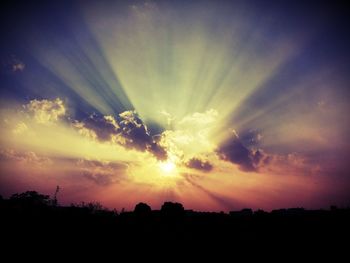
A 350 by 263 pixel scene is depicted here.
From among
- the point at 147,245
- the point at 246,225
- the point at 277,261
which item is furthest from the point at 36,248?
the point at 246,225

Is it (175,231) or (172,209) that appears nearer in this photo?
(175,231)

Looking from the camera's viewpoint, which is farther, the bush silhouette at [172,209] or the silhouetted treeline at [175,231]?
the bush silhouette at [172,209]

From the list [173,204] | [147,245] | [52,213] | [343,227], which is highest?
[173,204]

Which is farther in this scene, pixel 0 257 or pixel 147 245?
pixel 147 245

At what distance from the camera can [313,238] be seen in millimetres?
24484

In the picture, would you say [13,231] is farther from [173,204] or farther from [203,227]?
[173,204]

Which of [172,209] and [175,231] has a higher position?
[172,209]

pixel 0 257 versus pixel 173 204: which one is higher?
pixel 173 204

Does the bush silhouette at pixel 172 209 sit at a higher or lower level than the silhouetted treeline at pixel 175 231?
higher

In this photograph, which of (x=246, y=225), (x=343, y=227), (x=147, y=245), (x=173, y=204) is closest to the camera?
(x=147, y=245)

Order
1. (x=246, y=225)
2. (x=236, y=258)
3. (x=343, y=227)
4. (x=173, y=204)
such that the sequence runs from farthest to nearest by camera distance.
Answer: (x=173, y=204)
(x=246, y=225)
(x=343, y=227)
(x=236, y=258)

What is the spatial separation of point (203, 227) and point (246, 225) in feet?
20.3

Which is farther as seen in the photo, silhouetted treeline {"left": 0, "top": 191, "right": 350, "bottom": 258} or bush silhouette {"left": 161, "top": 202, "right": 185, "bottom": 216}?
bush silhouette {"left": 161, "top": 202, "right": 185, "bottom": 216}

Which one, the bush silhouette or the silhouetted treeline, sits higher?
the bush silhouette
